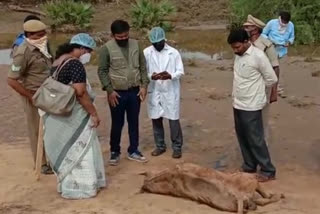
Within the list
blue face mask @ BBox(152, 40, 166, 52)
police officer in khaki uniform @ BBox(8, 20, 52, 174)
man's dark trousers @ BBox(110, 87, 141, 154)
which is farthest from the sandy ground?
blue face mask @ BBox(152, 40, 166, 52)

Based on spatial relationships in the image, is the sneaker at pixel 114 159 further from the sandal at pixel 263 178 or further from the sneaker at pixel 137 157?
the sandal at pixel 263 178

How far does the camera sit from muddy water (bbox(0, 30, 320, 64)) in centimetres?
1827

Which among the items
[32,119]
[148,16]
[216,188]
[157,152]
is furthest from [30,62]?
[148,16]

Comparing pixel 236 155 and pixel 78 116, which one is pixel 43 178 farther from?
pixel 236 155

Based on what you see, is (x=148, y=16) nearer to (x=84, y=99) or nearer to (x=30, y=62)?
(x=30, y=62)

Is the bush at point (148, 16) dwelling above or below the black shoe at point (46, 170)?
below

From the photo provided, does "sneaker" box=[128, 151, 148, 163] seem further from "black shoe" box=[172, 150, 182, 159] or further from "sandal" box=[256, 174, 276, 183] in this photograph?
"sandal" box=[256, 174, 276, 183]

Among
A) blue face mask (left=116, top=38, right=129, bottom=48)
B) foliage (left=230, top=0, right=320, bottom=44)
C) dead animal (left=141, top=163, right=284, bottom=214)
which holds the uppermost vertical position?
blue face mask (left=116, top=38, right=129, bottom=48)

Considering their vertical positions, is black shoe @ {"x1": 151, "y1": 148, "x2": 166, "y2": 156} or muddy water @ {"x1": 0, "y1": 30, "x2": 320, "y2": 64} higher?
black shoe @ {"x1": 151, "y1": 148, "x2": 166, "y2": 156}

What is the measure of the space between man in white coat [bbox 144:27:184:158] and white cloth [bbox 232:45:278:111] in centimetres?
106

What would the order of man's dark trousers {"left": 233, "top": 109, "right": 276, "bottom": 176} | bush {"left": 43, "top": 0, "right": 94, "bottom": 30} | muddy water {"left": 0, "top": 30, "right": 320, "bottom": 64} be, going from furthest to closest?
bush {"left": 43, "top": 0, "right": 94, "bottom": 30} → muddy water {"left": 0, "top": 30, "right": 320, "bottom": 64} → man's dark trousers {"left": 233, "top": 109, "right": 276, "bottom": 176}

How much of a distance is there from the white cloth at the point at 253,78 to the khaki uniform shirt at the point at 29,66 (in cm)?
200

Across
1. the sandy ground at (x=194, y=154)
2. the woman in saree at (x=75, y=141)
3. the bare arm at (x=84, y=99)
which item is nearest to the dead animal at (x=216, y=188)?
the sandy ground at (x=194, y=154)

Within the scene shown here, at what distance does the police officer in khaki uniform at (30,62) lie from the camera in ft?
25.9
